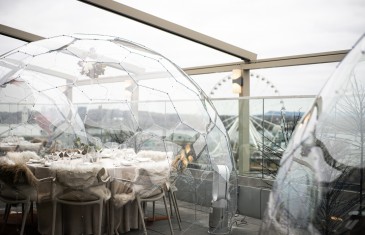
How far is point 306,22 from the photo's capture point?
6.59 meters

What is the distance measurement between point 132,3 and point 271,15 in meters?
2.55

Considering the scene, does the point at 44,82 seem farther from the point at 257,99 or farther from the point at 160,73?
the point at 257,99

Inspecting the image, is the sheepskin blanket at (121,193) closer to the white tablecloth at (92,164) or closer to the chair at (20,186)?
the white tablecloth at (92,164)

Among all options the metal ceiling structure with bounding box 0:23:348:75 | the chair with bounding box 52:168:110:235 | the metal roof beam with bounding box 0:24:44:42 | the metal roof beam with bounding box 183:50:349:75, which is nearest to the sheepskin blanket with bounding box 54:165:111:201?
the chair with bounding box 52:168:110:235

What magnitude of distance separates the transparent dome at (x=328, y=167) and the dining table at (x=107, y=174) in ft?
10.8

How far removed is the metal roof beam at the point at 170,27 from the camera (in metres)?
5.93

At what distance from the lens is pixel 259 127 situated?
6523 mm

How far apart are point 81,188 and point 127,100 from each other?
1257 mm

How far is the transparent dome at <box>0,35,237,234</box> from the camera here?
4.36 metres

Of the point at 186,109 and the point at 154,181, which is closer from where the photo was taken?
A: the point at 186,109

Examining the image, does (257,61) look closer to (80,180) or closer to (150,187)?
(150,187)

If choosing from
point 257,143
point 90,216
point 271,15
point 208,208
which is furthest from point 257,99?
point 90,216

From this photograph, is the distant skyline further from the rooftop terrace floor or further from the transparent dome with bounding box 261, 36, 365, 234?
the transparent dome with bounding box 261, 36, 365, 234

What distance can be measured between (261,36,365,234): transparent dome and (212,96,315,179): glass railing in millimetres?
4367
